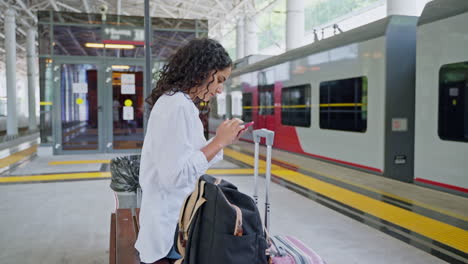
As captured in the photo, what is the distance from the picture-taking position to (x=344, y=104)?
787cm

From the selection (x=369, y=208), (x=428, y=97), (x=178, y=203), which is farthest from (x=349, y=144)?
(x=178, y=203)

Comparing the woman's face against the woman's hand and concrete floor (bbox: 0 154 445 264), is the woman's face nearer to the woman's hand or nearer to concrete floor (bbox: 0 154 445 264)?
the woman's hand

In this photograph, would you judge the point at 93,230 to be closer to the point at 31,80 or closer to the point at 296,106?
the point at 296,106

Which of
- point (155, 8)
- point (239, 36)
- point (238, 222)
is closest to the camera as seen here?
point (238, 222)

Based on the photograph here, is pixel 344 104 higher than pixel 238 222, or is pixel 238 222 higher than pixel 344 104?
pixel 344 104

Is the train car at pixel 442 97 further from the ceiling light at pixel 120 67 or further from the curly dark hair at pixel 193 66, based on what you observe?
the ceiling light at pixel 120 67

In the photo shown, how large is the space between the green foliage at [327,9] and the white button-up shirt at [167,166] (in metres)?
17.1

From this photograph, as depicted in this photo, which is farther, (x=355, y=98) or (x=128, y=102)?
(x=128, y=102)

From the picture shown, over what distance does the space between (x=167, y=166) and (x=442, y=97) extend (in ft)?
16.3

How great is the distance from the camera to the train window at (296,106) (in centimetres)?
951

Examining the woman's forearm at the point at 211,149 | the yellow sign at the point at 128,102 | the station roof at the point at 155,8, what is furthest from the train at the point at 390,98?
the station roof at the point at 155,8

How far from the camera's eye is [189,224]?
5.12 ft

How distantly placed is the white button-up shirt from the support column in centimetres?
1863

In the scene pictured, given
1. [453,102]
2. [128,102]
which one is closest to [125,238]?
[453,102]
